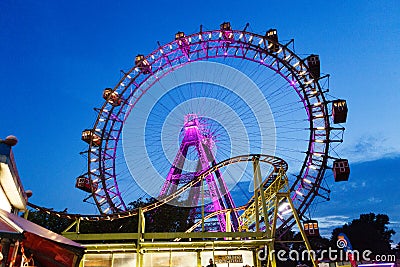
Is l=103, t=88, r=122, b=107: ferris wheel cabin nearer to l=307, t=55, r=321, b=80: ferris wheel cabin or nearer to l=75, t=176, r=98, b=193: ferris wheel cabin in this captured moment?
l=75, t=176, r=98, b=193: ferris wheel cabin

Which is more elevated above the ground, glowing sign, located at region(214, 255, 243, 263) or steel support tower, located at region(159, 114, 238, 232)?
steel support tower, located at region(159, 114, 238, 232)

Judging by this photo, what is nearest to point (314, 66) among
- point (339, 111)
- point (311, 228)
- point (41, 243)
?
point (339, 111)

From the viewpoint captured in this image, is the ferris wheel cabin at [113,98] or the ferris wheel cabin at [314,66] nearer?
the ferris wheel cabin at [314,66]

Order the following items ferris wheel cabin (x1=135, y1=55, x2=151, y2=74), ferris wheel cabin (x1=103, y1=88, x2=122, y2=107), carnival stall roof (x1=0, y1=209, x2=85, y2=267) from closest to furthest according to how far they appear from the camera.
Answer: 1. carnival stall roof (x1=0, y1=209, x2=85, y2=267)
2. ferris wheel cabin (x1=135, y1=55, x2=151, y2=74)
3. ferris wheel cabin (x1=103, y1=88, x2=122, y2=107)

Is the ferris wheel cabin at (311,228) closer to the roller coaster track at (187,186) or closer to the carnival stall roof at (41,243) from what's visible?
the roller coaster track at (187,186)

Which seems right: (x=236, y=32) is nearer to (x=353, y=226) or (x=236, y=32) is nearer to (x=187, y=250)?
(x=187, y=250)

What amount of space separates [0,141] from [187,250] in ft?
25.6

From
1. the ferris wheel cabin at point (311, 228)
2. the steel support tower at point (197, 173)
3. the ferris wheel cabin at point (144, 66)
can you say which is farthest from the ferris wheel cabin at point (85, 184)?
the ferris wheel cabin at point (311, 228)

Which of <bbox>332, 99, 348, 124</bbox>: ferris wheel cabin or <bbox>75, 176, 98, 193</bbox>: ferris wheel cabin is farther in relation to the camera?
<bbox>75, 176, 98, 193</bbox>: ferris wheel cabin

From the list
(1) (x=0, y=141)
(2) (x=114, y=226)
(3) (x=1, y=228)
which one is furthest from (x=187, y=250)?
(2) (x=114, y=226)

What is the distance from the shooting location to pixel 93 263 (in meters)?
11.7

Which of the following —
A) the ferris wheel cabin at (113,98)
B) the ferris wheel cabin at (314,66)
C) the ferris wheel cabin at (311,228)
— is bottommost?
the ferris wheel cabin at (311,228)

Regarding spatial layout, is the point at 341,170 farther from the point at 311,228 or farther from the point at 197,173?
the point at 197,173

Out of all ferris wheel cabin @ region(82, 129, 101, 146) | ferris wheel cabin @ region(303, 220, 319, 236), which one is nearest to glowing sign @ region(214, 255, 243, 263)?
ferris wheel cabin @ region(303, 220, 319, 236)
